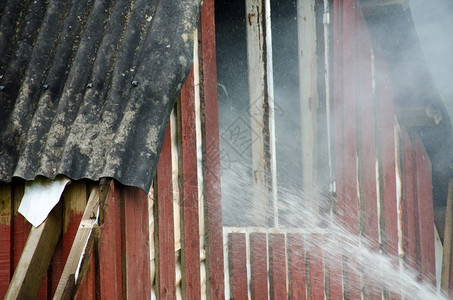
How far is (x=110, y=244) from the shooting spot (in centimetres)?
330

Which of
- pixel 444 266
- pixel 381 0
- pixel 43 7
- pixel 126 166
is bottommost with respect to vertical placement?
pixel 444 266

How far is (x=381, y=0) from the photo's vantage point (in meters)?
7.18

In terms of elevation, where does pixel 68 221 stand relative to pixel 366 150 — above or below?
below

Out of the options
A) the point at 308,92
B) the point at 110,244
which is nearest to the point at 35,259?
the point at 110,244

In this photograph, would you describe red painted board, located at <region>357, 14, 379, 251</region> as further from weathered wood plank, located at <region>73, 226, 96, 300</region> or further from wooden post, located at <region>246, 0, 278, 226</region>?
weathered wood plank, located at <region>73, 226, 96, 300</region>

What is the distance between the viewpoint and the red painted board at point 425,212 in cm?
895

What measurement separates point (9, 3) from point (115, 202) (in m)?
1.47

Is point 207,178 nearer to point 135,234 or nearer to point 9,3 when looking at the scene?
point 135,234

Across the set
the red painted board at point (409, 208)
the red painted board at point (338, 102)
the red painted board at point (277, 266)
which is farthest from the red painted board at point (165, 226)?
the red painted board at point (409, 208)

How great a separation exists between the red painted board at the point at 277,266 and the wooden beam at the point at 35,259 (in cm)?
234

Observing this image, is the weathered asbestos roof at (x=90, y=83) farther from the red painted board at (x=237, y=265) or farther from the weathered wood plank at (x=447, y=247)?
the weathered wood plank at (x=447, y=247)

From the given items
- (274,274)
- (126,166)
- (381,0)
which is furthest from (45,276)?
(381,0)

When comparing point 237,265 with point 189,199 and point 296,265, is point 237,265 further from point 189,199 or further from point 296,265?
point 189,199

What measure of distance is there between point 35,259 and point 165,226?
89 cm
